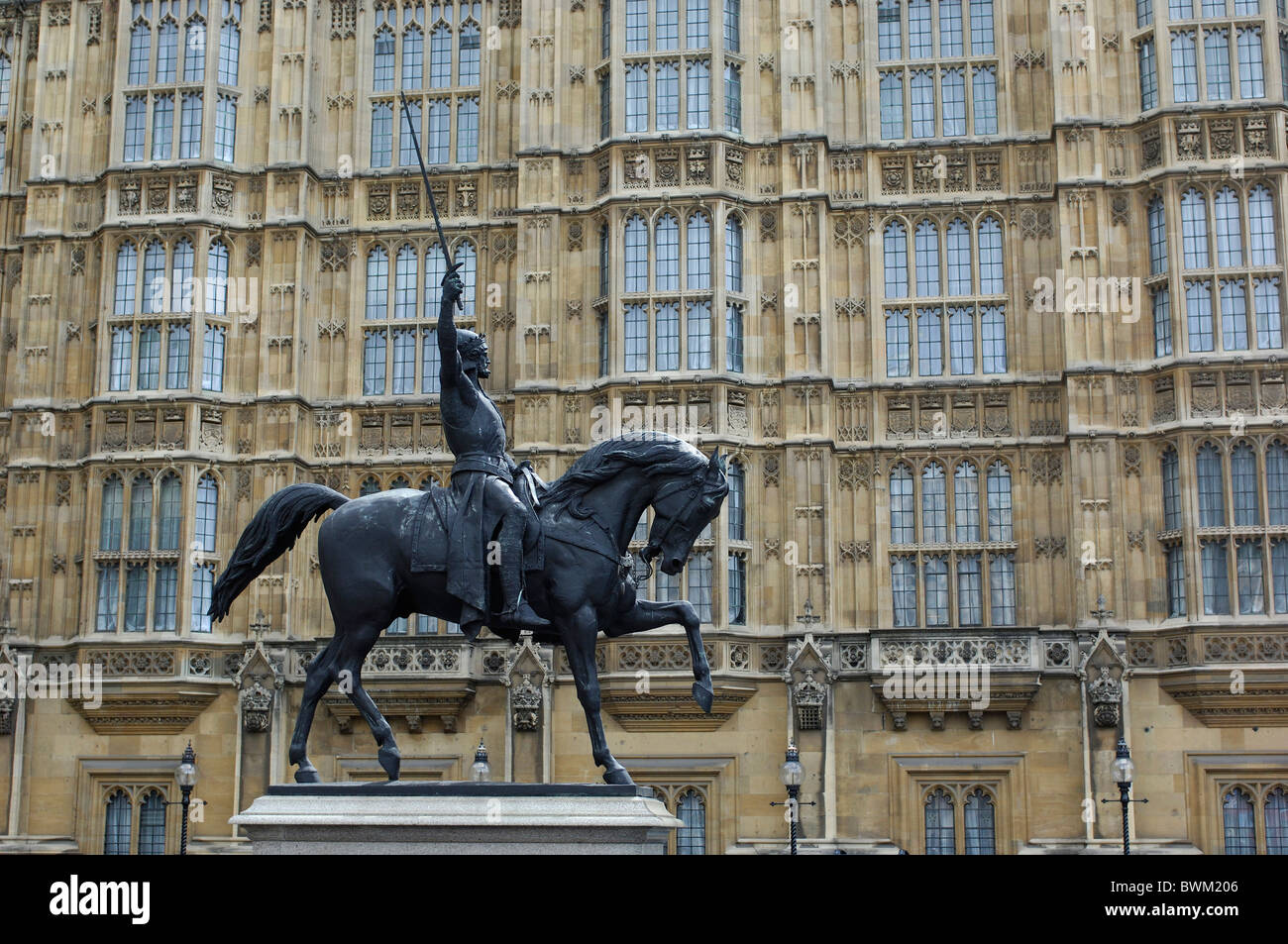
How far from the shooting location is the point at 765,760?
3278 centimetres

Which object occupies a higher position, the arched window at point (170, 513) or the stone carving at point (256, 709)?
the arched window at point (170, 513)

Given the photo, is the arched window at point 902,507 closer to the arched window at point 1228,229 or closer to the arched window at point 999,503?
the arched window at point 999,503

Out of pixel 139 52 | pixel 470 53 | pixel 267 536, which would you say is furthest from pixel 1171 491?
pixel 139 52

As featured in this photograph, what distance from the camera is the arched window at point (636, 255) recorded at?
3500 centimetres

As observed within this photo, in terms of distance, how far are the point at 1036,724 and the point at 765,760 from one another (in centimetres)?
529

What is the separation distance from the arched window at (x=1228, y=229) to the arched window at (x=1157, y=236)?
39.6 inches

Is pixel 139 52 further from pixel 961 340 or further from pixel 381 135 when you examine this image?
pixel 961 340

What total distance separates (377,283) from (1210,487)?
17955mm

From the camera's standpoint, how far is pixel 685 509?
47.8ft

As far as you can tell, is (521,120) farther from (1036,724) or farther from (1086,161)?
(1036,724)

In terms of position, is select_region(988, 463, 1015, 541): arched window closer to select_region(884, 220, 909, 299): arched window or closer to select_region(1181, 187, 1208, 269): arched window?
select_region(884, 220, 909, 299): arched window

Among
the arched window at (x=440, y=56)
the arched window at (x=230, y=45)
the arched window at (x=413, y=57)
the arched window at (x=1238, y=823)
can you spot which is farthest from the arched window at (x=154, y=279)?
the arched window at (x=1238, y=823)
